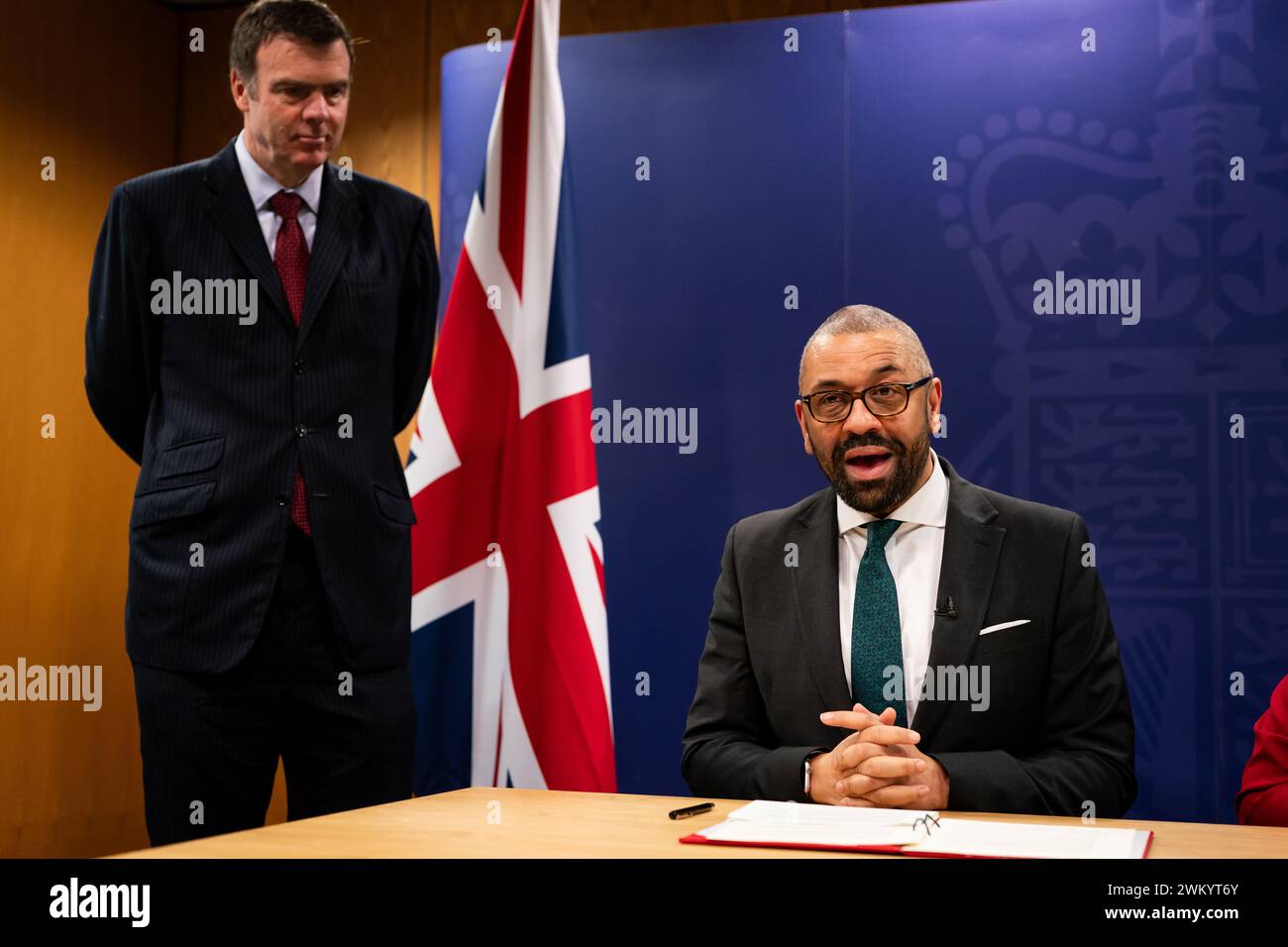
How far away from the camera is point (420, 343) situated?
2613 mm

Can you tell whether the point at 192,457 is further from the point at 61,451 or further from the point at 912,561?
the point at 61,451

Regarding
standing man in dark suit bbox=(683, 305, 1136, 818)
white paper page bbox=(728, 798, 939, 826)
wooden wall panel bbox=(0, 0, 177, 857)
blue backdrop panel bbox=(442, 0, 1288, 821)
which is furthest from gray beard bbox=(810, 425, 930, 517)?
wooden wall panel bbox=(0, 0, 177, 857)

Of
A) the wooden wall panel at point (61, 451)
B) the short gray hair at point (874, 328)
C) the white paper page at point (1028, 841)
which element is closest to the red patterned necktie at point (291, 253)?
the short gray hair at point (874, 328)

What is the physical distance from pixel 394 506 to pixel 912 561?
3.31ft

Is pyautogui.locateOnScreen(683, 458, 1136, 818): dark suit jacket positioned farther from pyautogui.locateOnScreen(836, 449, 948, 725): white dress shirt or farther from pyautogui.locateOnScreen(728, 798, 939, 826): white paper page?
pyautogui.locateOnScreen(728, 798, 939, 826): white paper page

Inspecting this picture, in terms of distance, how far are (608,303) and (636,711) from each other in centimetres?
128

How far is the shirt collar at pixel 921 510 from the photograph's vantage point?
225 centimetres

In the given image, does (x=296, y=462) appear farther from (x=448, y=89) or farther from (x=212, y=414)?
(x=448, y=89)

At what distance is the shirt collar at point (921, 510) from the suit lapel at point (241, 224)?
1.11m

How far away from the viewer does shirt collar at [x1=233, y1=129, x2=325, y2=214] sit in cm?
239

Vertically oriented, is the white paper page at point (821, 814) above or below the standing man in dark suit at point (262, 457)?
below

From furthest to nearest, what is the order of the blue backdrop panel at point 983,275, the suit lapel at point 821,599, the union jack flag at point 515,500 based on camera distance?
the blue backdrop panel at point 983,275, the union jack flag at point 515,500, the suit lapel at point 821,599

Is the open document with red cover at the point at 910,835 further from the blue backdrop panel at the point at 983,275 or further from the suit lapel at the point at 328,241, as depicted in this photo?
the blue backdrop panel at the point at 983,275
